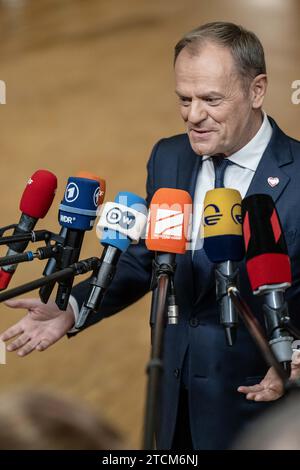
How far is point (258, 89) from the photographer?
5.08ft

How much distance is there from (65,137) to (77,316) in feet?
9.45

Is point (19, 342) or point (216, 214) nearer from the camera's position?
point (216, 214)

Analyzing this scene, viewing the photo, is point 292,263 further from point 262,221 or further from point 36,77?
point 36,77

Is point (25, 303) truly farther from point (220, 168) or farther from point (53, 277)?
point (220, 168)

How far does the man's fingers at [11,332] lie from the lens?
1.33m

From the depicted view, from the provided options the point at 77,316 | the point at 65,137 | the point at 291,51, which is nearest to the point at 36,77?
the point at 65,137

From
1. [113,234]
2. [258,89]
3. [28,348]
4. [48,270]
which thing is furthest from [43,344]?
[258,89]

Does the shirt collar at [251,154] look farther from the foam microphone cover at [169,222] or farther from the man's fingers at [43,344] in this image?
the man's fingers at [43,344]

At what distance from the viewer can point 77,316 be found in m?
1.45

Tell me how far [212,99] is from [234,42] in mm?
105

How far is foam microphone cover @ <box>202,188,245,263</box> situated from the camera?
122cm

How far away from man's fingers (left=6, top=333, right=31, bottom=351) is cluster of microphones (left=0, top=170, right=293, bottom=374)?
0.08m
